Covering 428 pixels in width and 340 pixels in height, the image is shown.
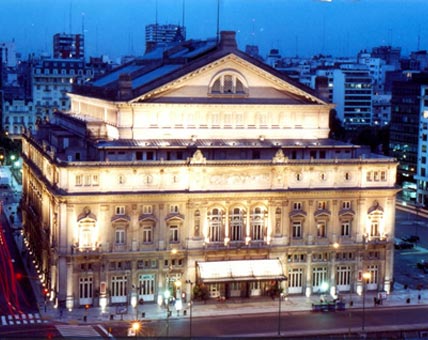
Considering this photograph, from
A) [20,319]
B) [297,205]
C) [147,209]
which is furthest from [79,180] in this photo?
[297,205]

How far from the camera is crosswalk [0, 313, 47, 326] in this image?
278 feet

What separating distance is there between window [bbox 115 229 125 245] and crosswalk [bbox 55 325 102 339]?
1077 cm

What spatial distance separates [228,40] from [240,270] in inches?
1023

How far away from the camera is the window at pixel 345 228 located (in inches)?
3885

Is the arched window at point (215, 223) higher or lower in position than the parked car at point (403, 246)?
higher

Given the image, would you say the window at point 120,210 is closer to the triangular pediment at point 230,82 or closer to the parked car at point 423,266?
the triangular pediment at point 230,82

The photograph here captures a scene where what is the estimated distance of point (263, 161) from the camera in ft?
315

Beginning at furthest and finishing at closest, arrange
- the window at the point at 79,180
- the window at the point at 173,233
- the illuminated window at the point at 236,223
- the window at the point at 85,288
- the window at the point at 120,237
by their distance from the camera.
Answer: the illuminated window at the point at 236,223, the window at the point at 173,233, the window at the point at 120,237, the window at the point at 85,288, the window at the point at 79,180

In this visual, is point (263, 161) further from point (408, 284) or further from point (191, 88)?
point (408, 284)

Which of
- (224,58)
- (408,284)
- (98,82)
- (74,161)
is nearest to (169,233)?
(74,161)

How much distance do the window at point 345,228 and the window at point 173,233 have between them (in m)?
18.4

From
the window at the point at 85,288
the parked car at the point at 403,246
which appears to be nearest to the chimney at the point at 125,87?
the window at the point at 85,288

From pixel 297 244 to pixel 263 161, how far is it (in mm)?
9757

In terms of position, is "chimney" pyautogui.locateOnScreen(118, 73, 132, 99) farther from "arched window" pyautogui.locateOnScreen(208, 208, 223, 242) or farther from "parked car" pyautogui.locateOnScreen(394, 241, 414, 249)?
"parked car" pyautogui.locateOnScreen(394, 241, 414, 249)
